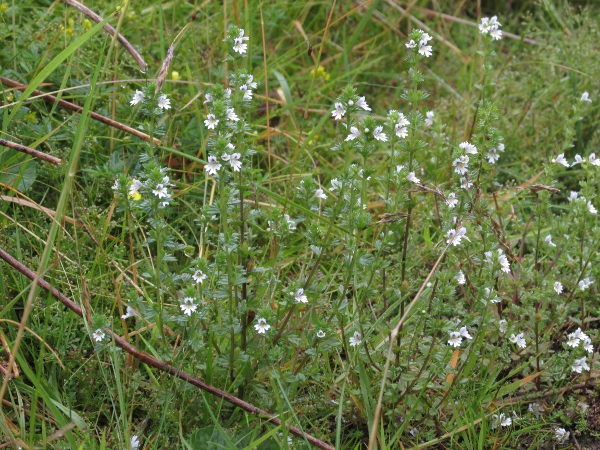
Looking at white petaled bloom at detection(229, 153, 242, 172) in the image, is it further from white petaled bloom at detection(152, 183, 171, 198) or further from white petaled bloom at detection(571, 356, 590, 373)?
white petaled bloom at detection(571, 356, 590, 373)

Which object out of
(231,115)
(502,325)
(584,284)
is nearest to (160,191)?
(231,115)

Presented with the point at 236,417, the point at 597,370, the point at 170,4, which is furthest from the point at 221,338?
the point at 170,4

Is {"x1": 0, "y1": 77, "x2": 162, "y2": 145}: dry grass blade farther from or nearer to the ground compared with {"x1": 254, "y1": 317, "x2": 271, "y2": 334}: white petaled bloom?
farther from the ground

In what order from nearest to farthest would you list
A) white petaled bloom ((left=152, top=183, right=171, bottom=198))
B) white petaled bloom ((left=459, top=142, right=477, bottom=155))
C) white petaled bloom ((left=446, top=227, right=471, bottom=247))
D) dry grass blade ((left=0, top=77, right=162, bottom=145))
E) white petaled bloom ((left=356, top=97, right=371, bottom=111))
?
white petaled bloom ((left=152, top=183, right=171, bottom=198)) < white petaled bloom ((left=356, top=97, right=371, bottom=111)) < white petaled bloom ((left=446, top=227, right=471, bottom=247)) < white petaled bloom ((left=459, top=142, right=477, bottom=155)) < dry grass blade ((left=0, top=77, right=162, bottom=145))

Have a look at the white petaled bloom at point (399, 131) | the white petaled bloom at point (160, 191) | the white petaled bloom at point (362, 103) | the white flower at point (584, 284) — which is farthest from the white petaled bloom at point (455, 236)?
the white petaled bloom at point (160, 191)

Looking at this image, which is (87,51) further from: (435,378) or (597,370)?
(597,370)

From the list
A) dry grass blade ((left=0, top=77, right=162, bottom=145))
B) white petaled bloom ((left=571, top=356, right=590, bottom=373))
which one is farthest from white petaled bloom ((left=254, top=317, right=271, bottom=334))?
white petaled bloom ((left=571, top=356, right=590, bottom=373))

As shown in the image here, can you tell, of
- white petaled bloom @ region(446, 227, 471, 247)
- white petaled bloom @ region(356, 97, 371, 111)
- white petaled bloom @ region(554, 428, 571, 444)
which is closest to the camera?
white petaled bloom @ region(356, 97, 371, 111)

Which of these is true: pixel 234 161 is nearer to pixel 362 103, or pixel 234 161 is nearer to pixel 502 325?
pixel 362 103
